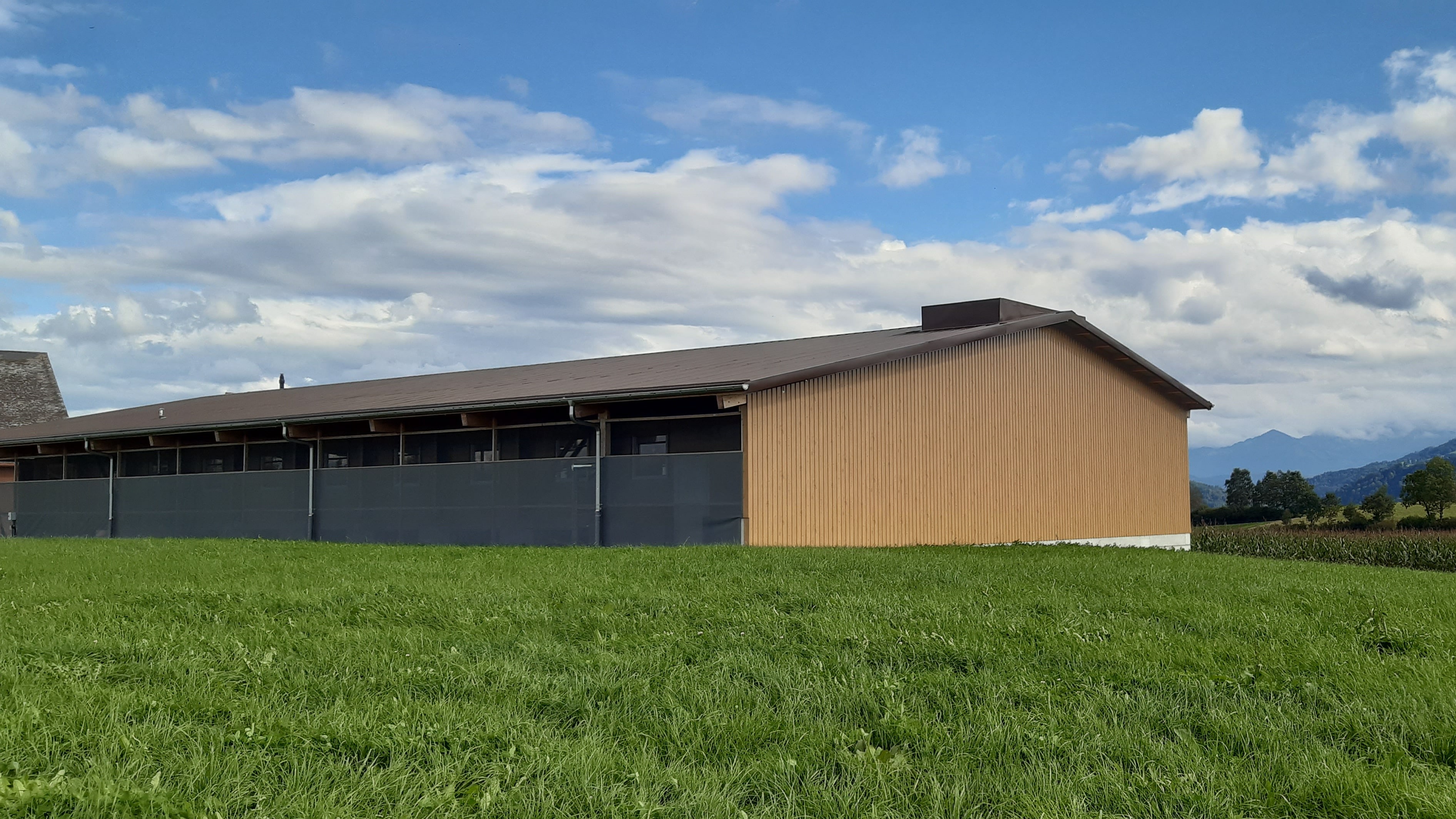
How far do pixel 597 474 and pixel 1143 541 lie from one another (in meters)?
15.7

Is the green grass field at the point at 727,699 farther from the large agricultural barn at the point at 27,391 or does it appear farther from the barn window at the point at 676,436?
the large agricultural barn at the point at 27,391

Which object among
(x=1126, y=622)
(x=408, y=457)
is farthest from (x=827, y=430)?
(x=1126, y=622)

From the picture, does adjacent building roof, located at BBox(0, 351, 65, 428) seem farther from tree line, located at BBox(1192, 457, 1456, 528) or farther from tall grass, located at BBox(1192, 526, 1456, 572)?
tree line, located at BBox(1192, 457, 1456, 528)

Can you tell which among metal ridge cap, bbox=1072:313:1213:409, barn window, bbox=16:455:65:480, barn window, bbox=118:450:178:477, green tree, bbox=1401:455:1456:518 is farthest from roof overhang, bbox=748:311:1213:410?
green tree, bbox=1401:455:1456:518

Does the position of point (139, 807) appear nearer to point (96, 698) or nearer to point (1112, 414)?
point (96, 698)

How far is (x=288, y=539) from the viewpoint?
23062 millimetres

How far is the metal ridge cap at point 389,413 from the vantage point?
17.4 metres

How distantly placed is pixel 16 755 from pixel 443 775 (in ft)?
6.55

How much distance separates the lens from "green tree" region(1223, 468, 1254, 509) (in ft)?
270

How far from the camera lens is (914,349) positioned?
20734mm

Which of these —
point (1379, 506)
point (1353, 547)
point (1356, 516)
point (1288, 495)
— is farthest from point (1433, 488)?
point (1353, 547)

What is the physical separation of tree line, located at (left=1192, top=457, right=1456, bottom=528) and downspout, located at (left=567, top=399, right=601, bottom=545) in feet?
148

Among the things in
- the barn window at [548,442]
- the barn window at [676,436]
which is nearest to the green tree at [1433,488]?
the barn window at [676,436]

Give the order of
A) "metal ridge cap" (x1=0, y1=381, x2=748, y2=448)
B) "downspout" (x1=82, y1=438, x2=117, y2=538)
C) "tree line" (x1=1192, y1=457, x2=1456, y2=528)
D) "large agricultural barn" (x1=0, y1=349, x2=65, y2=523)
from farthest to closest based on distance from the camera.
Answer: "tree line" (x1=1192, y1=457, x2=1456, y2=528) → "large agricultural barn" (x1=0, y1=349, x2=65, y2=523) → "downspout" (x1=82, y1=438, x2=117, y2=538) → "metal ridge cap" (x1=0, y1=381, x2=748, y2=448)
